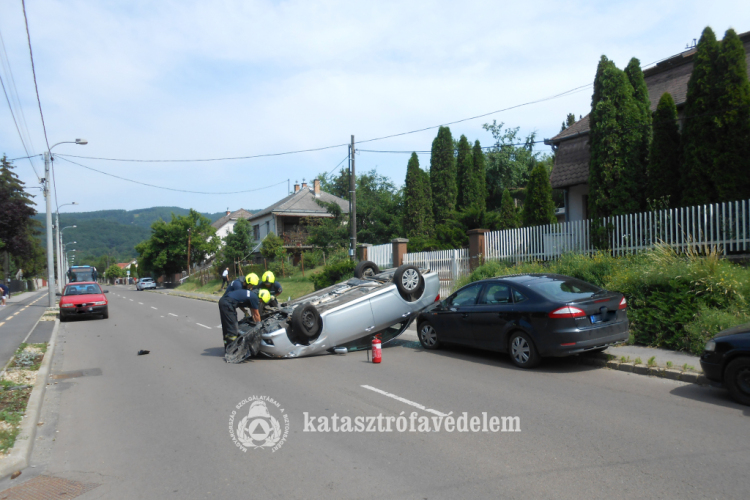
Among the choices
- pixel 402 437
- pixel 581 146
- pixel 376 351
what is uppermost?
pixel 581 146

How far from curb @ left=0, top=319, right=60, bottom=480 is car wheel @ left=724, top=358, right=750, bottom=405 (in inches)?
300

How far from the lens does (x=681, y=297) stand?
9.44 metres

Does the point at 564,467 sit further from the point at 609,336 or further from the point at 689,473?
the point at 609,336

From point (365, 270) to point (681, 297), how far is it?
6753 millimetres

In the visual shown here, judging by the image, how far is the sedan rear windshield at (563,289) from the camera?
843cm

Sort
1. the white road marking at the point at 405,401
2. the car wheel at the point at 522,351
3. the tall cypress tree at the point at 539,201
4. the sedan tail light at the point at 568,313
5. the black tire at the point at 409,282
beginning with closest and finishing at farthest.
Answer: the white road marking at the point at 405,401, the sedan tail light at the point at 568,313, the car wheel at the point at 522,351, the black tire at the point at 409,282, the tall cypress tree at the point at 539,201

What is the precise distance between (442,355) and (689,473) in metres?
6.01

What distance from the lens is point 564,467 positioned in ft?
15.1

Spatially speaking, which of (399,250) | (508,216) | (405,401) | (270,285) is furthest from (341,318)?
(508,216)

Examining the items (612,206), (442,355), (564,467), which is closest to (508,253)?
(612,206)

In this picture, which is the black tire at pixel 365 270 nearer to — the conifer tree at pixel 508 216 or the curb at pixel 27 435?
the curb at pixel 27 435

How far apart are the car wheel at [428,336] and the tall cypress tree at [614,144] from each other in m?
7.25

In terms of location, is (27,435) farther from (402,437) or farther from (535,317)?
(535,317)

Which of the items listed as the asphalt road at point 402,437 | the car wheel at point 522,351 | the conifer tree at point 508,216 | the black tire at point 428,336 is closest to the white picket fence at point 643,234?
the car wheel at point 522,351
